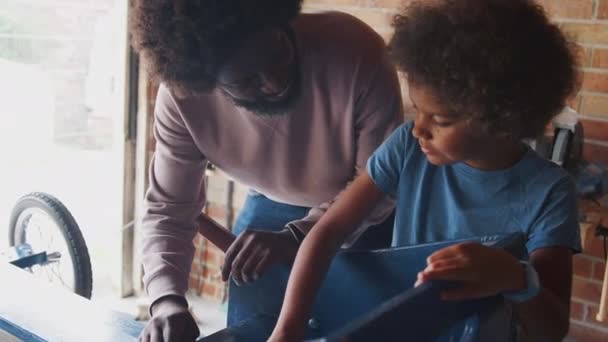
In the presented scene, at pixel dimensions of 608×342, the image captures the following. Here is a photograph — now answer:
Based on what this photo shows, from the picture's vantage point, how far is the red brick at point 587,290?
1904 millimetres

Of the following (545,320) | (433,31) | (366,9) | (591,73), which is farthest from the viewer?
(366,9)

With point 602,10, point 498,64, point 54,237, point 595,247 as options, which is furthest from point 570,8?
point 54,237

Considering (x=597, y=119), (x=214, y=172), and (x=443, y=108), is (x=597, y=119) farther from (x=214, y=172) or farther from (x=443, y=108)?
(x=214, y=172)

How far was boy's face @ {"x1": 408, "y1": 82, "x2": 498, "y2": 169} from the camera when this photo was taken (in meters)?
0.90

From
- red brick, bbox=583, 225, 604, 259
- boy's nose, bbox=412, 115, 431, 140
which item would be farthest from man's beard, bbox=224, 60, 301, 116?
red brick, bbox=583, 225, 604, 259

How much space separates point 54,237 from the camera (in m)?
2.17

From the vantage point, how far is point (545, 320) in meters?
0.82

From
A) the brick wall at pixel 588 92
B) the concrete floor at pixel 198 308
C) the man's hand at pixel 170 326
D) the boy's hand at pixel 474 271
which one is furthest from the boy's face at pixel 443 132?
the concrete floor at pixel 198 308

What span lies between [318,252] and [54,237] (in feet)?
4.76

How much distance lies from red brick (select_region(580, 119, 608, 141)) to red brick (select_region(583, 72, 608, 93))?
0.09 meters

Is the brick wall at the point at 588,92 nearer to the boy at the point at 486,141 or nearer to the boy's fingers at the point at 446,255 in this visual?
the boy at the point at 486,141

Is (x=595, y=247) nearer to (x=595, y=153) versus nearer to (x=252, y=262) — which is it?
(x=595, y=153)

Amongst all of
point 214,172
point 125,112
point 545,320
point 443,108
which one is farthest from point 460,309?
point 125,112

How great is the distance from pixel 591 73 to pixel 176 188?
1.21m
